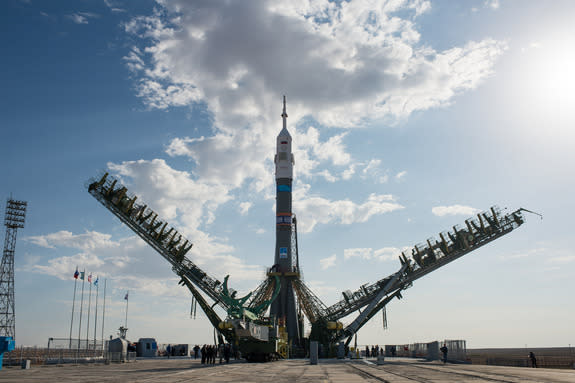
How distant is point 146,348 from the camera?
5322 cm

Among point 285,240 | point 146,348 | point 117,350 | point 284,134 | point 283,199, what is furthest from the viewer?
point 284,134

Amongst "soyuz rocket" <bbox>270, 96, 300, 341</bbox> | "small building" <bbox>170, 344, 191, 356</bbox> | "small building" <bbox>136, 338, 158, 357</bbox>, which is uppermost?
"soyuz rocket" <bbox>270, 96, 300, 341</bbox>

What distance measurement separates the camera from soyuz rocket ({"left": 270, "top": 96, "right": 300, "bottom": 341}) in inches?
2208

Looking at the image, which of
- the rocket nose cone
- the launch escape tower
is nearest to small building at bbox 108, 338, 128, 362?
the launch escape tower

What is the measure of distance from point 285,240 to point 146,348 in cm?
2127

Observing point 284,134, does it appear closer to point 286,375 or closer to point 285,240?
point 285,240

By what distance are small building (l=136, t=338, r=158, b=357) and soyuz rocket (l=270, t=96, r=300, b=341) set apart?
48.8 feet

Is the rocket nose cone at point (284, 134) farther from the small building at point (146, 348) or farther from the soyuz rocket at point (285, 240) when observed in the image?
the small building at point (146, 348)

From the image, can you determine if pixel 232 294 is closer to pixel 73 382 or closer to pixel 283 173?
pixel 283 173

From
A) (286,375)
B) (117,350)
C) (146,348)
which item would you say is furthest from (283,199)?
(286,375)

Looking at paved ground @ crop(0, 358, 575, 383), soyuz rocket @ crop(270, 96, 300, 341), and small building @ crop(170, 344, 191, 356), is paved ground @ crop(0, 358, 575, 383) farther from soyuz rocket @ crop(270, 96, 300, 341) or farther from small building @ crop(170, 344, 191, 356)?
small building @ crop(170, 344, 191, 356)

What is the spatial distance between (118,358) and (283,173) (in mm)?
30602

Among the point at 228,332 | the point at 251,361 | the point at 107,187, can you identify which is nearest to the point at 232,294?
the point at 228,332

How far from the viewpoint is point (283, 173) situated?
6038 centimetres
